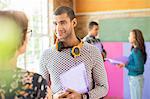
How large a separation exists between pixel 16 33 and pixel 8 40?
45 mm

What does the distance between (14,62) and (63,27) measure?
31.8 inches

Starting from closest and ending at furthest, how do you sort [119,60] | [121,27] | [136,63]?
[136,63]
[119,60]
[121,27]

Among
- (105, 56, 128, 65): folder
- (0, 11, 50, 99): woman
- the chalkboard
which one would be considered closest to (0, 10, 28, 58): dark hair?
(0, 11, 50, 99): woman

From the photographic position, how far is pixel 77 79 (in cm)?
181

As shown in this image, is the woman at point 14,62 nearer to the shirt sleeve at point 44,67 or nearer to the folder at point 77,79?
the folder at point 77,79

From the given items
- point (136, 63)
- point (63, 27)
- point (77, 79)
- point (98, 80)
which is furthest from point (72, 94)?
point (136, 63)

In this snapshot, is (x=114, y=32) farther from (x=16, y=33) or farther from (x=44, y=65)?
(x=16, y=33)

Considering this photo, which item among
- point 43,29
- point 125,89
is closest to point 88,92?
A: point 125,89

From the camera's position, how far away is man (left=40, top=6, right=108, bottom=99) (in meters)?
1.93

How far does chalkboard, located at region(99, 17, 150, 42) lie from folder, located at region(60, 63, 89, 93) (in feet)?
11.9

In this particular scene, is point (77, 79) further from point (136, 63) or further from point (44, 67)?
point (136, 63)

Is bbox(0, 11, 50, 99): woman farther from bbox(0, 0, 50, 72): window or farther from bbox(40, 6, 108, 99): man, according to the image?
bbox(0, 0, 50, 72): window

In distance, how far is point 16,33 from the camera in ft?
3.82

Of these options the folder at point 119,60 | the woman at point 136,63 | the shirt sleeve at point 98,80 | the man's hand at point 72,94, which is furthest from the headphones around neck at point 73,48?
the folder at point 119,60
